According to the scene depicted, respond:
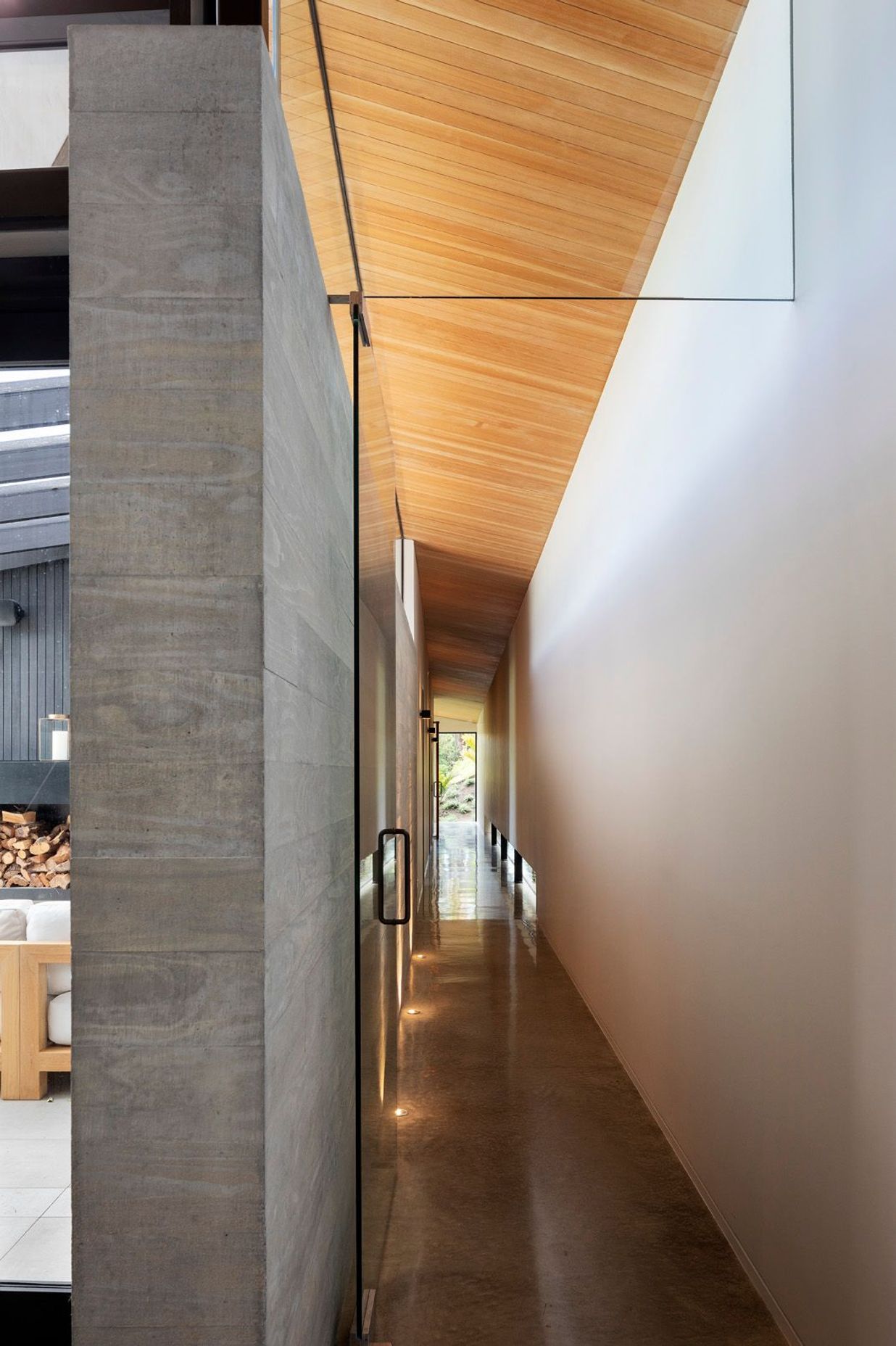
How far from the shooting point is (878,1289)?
1929 mm

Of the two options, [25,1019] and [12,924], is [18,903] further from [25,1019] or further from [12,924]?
[25,1019]

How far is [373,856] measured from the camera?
2.74 meters

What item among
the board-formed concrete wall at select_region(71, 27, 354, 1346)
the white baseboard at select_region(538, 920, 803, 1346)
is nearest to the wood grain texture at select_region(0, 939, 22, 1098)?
the board-formed concrete wall at select_region(71, 27, 354, 1346)

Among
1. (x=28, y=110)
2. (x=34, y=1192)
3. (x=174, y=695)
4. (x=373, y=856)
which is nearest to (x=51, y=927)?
(x=34, y=1192)

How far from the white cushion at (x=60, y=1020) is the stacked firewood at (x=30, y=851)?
0.91 ft

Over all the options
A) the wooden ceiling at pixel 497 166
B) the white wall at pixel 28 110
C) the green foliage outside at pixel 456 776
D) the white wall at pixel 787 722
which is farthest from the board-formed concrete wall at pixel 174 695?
the green foliage outside at pixel 456 776

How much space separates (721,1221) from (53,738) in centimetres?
237

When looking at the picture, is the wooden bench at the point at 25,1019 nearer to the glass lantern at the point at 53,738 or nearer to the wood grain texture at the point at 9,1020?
the wood grain texture at the point at 9,1020

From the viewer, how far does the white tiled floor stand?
6.88ft

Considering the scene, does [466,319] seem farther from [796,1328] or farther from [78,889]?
[796,1328]

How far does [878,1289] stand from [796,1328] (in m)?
A: 0.54

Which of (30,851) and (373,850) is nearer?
(30,851)

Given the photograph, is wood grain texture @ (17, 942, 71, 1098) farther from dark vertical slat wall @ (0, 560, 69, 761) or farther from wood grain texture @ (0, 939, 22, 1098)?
dark vertical slat wall @ (0, 560, 69, 761)

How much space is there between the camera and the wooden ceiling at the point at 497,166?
8.97 feet
